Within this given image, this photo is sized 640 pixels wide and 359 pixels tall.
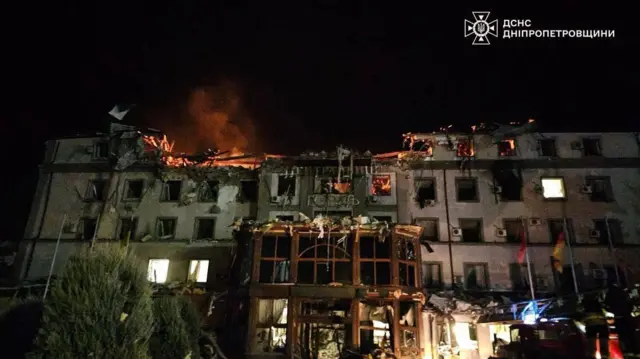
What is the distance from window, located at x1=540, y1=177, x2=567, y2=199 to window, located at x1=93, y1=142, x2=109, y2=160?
36.6 meters

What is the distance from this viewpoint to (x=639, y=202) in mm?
32188

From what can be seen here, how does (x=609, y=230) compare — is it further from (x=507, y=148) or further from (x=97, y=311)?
(x=97, y=311)

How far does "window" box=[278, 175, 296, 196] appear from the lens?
3459 centimetres

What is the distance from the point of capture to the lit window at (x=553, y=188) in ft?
109

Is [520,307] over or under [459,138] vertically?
under

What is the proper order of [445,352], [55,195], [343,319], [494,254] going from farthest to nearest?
1. [55,195]
2. [494,254]
3. [445,352]
4. [343,319]

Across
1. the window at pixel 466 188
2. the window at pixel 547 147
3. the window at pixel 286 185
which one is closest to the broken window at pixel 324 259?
the window at pixel 286 185

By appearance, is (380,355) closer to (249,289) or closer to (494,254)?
(249,289)

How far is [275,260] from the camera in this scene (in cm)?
2623

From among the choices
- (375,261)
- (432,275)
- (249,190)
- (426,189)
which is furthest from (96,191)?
(432,275)

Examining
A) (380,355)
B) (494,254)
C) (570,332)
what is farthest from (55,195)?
(570,332)

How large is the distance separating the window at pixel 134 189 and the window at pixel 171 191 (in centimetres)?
196

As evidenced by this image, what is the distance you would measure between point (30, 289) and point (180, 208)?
12.1m

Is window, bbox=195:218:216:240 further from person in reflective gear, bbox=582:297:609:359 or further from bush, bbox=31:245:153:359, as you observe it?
person in reflective gear, bbox=582:297:609:359
